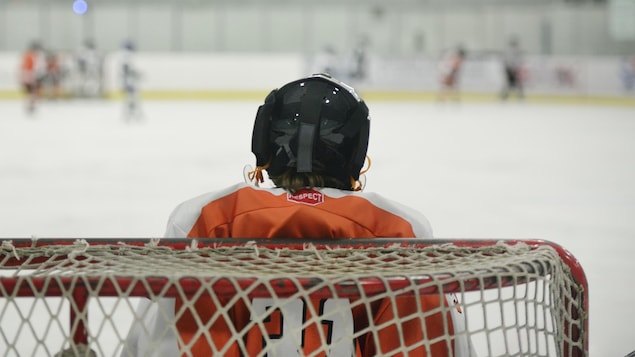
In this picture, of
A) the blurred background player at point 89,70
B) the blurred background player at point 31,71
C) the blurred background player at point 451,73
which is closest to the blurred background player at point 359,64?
the blurred background player at point 451,73

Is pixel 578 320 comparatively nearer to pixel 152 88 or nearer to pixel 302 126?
pixel 302 126

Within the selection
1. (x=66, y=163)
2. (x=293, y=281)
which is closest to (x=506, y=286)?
(x=293, y=281)

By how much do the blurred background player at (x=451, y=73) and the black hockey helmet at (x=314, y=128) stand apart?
630 inches

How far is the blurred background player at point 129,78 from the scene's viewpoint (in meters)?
12.4

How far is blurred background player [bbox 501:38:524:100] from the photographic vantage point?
18281 mm

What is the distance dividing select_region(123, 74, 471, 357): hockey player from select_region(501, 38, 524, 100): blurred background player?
17402mm

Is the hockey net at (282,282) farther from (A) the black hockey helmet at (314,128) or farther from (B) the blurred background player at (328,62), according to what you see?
(B) the blurred background player at (328,62)

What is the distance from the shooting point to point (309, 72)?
18.4 meters

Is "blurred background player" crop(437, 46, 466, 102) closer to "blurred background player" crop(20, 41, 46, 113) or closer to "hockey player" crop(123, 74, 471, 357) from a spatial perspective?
"blurred background player" crop(20, 41, 46, 113)

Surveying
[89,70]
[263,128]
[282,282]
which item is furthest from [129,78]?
[282,282]

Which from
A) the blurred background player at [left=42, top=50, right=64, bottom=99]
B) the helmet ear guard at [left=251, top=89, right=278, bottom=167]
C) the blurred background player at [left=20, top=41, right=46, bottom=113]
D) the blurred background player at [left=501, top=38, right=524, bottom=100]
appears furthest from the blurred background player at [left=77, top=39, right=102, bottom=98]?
the helmet ear guard at [left=251, top=89, right=278, bottom=167]

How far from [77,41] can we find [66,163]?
12.0 metres

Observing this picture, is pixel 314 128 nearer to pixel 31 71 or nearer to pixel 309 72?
pixel 31 71

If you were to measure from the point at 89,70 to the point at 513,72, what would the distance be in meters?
9.22
